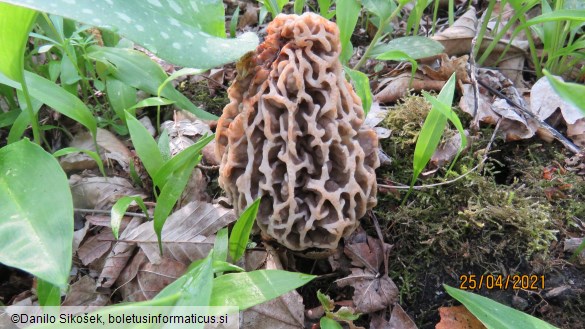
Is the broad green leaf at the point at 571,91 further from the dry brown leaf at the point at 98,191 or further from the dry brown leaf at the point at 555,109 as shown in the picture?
the dry brown leaf at the point at 98,191

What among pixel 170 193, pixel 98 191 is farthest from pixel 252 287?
pixel 98 191

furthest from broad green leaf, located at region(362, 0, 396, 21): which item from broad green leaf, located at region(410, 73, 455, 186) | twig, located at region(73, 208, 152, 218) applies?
twig, located at region(73, 208, 152, 218)

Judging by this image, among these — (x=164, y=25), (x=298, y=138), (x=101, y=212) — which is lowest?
(x=101, y=212)

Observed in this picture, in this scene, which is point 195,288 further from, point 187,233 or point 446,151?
point 446,151

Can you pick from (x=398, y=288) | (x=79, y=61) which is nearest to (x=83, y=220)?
(x=79, y=61)

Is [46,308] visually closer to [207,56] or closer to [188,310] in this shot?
[188,310]

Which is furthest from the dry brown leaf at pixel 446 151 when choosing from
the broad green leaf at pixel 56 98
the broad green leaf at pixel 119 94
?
the broad green leaf at pixel 56 98

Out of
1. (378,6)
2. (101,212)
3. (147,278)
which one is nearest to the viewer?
(147,278)
